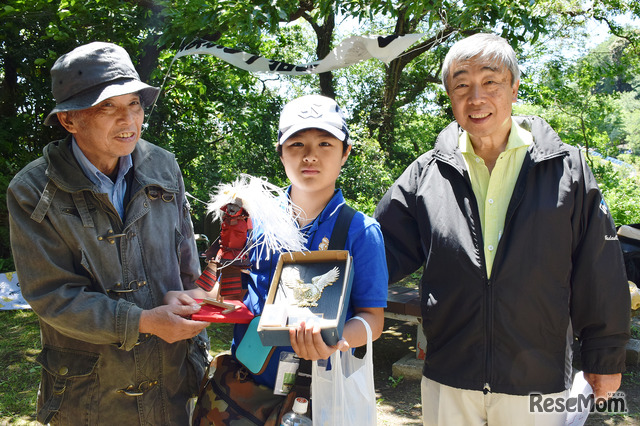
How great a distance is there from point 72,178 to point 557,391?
191cm

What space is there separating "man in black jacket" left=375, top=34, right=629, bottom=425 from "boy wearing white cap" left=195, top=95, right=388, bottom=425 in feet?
1.44

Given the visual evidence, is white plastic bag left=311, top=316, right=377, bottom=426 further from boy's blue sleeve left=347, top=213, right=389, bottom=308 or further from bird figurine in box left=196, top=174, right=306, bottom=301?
bird figurine in box left=196, top=174, right=306, bottom=301

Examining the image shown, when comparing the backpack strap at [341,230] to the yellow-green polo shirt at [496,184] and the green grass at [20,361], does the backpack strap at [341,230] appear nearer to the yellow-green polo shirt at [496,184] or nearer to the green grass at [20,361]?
the yellow-green polo shirt at [496,184]

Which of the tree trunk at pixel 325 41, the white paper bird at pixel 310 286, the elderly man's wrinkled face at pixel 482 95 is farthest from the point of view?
the tree trunk at pixel 325 41

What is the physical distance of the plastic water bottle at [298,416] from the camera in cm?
157

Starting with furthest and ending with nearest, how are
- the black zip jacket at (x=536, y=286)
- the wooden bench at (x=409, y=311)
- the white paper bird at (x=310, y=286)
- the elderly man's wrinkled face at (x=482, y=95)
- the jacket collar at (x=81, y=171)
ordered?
the wooden bench at (x=409, y=311)
the elderly man's wrinkled face at (x=482, y=95)
the black zip jacket at (x=536, y=286)
the jacket collar at (x=81, y=171)
the white paper bird at (x=310, y=286)

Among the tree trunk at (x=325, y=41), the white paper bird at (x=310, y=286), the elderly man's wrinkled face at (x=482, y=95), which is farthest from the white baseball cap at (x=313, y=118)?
the tree trunk at (x=325, y=41)

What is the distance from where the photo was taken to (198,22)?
20.6 feet

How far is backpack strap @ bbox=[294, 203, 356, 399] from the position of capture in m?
1.63

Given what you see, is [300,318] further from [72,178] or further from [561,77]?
[561,77]

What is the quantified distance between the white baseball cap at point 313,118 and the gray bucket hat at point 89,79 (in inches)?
21.2

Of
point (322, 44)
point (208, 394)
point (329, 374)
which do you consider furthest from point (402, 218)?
point (322, 44)

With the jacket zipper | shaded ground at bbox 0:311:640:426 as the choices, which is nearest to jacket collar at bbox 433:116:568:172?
the jacket zipper

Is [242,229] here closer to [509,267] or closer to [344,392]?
[344,392]
